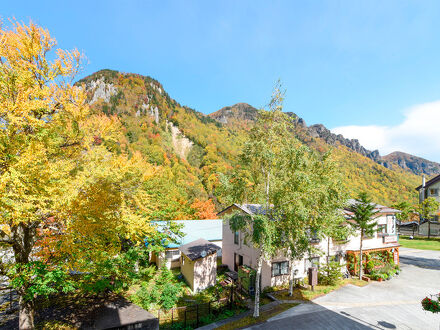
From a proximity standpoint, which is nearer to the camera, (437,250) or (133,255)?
(133,255)

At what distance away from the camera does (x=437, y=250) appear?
3275 centimetres

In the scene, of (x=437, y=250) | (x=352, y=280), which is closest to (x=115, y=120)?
(x=352, y=280)

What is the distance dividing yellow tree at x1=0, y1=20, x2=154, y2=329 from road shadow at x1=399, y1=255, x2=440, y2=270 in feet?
111

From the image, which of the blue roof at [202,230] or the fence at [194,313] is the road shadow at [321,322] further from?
the blue roof at [202,230]

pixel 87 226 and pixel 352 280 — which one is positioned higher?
pixel 87 226

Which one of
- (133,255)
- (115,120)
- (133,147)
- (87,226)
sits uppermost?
(133,147)

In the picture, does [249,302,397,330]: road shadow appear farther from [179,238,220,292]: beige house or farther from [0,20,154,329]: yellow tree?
[0,20,154,329]: yellow tree

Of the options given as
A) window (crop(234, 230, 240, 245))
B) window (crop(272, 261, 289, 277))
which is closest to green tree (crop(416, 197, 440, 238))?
window (crop(272, 261, 289, 277))

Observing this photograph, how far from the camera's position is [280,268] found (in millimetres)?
18422

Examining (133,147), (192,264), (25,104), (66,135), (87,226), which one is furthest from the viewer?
(133,147)

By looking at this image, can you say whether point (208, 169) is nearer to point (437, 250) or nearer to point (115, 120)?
point (437, 250)

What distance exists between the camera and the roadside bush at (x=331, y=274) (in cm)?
1859

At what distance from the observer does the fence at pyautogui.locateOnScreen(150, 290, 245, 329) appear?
43.0 ft

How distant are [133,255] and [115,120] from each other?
10.8m
